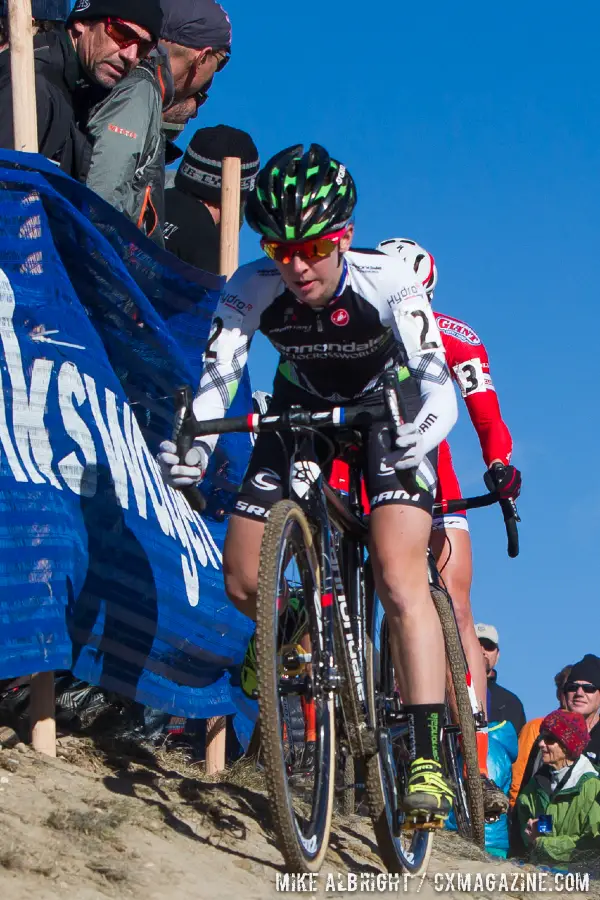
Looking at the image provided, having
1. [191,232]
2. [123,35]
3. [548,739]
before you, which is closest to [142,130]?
[123,35]

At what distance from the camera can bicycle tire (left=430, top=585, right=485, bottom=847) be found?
5980 mm

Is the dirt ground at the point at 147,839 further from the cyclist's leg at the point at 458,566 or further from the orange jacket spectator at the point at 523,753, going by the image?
the orange jacket spectator at the point at 523,753

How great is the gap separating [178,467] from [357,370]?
99cm

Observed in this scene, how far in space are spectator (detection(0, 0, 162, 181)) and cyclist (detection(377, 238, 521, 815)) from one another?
1.70m

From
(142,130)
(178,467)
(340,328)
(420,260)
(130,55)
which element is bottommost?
(178,467)

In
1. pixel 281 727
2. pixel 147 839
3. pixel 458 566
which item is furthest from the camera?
pixel 458 566

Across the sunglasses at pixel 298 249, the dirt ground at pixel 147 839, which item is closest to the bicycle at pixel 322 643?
the dirt ground at pixel 147 839

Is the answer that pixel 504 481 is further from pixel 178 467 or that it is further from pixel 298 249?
pixel 178 467

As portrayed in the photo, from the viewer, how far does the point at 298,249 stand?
4.70m

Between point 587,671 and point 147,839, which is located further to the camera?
point 587,671

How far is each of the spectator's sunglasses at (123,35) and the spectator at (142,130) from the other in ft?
0.40

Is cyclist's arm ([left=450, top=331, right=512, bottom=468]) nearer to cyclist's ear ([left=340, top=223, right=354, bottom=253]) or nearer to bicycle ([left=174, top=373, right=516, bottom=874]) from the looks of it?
bicycle ([left=174, top=373, right=516, bottom=874])

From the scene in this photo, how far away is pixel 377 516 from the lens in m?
4.98

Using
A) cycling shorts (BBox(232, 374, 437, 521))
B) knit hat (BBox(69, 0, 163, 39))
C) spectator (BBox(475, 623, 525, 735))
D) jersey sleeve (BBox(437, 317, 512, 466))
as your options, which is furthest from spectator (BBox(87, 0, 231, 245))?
spectator (BBox(475, 623, 525, 735))
